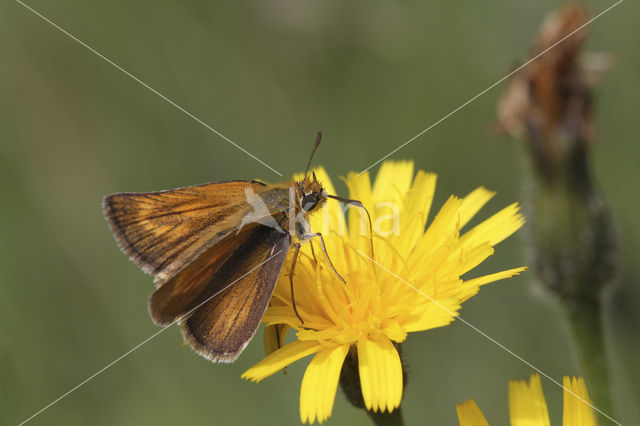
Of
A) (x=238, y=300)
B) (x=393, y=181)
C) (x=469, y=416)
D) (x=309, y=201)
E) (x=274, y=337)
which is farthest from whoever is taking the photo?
(x=393, y=181)

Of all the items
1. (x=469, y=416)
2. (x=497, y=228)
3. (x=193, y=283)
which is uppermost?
(x=193, y=283)

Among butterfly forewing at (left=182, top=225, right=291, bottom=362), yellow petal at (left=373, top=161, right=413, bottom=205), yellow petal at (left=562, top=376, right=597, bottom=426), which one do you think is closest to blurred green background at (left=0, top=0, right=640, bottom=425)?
yellow petal at (left=373, top=161, right=413, bottom=205)

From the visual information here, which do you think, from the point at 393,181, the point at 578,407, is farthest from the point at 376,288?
the point at 393,181

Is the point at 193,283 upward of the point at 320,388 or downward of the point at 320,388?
upward

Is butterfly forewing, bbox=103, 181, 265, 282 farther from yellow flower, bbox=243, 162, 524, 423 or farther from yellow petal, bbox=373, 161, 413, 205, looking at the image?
yellow petal, bbox=373, 161, 413, 205

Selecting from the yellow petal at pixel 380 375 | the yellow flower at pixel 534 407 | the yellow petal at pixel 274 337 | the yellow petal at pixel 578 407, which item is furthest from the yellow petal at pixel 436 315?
the yellow petal at pixel 274 337

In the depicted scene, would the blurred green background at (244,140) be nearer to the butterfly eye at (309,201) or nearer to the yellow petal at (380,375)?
the butterfly eye at (309,201)

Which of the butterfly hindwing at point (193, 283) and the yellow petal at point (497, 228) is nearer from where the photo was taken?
the butterfly hindwing at point (193, 283)

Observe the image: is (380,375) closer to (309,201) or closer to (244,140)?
(309,201)
